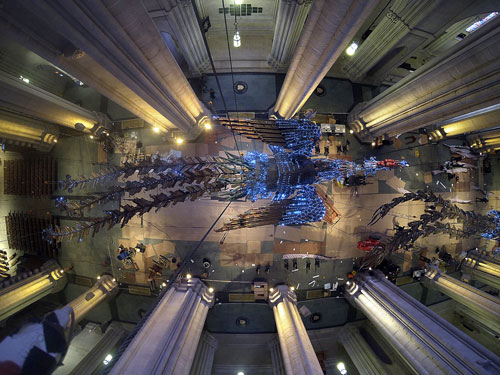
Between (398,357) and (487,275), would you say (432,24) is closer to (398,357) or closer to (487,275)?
(487,275)

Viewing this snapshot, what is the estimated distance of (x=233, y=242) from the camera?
36.0ft

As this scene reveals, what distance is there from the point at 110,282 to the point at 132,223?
3.33 m

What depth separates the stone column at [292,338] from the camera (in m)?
Answer: 6.98

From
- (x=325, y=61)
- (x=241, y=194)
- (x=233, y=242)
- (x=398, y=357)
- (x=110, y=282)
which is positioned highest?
(x=325, y=61)

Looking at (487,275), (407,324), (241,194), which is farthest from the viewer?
(487,275)

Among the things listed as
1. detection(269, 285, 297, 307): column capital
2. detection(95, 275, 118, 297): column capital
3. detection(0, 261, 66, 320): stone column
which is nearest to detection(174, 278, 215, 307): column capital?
detection(269, 285, 297, 307): column capital

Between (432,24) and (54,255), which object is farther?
(54,255)

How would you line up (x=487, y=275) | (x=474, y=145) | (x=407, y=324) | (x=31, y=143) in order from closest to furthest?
(x=407, y=324) < (x=31, y=143) < (x=487, y=275) < (x=474, y=145)

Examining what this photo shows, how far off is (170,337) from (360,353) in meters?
9.07

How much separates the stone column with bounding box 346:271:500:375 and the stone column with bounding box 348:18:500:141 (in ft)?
23.8

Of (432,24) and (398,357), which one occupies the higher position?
(432,24)

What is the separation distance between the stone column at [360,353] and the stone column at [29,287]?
591 inches

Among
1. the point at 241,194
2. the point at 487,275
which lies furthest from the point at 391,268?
the point at 241,194

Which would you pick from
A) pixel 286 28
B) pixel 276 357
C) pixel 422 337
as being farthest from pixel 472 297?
pixel 286 28
